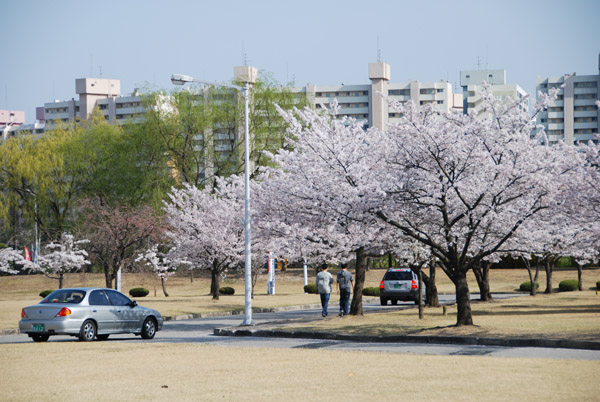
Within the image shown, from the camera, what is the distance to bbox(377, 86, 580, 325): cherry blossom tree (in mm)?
20609

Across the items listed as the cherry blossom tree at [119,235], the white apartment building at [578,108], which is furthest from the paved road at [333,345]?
the white apartment building at [578,108]

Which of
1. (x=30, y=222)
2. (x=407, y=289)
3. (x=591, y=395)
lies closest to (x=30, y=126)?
(x=30, y=222)

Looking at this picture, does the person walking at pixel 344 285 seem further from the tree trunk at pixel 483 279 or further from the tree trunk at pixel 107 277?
the tree trunk at pixel 107 277

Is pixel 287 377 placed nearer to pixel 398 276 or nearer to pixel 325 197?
pixel 325 197

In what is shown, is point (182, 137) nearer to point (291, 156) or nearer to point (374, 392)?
point (291, 156)

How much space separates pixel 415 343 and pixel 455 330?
141cm

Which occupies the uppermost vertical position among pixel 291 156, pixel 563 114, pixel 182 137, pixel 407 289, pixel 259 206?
pixel 563 114

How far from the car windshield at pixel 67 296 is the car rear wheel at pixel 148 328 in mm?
2058

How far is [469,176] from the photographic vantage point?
21438mm

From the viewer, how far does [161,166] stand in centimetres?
5747

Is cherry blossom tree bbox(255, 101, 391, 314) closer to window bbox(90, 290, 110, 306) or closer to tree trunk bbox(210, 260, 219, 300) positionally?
window bbox(90, 290, 110, 306)

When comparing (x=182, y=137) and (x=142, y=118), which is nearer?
(x=182, y=137)

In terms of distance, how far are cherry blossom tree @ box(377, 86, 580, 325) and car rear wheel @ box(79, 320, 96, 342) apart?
26.0 ft

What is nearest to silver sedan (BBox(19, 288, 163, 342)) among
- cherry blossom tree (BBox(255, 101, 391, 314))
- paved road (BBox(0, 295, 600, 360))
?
paved road (BBox(0, 295, 600, 360))
